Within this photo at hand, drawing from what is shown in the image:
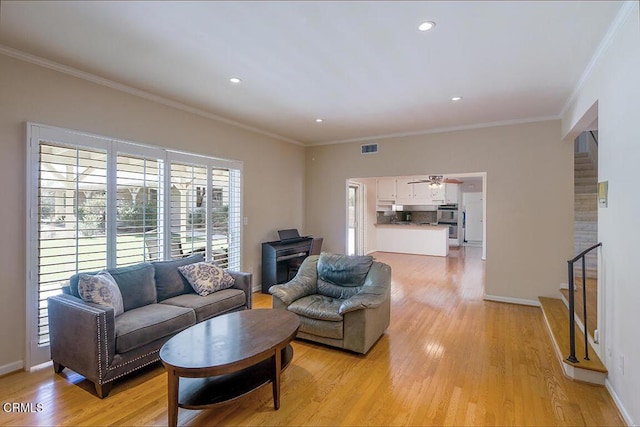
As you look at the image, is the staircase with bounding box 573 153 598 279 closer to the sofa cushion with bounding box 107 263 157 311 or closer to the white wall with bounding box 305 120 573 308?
the white wall with bounding box 305 120 573 308

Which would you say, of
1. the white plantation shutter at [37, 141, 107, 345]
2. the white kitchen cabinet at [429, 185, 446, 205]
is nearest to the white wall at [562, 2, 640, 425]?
the white plantation shutter at [37, 141, 107, 345]

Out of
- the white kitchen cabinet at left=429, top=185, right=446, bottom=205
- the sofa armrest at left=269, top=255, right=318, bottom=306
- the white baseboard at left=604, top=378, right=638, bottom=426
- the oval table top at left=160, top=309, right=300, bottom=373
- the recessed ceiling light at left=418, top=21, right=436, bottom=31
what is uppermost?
the recessed ceiling light at left=418, top=21, right=436, bottom=31

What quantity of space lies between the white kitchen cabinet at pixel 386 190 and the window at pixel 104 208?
20.6 ft

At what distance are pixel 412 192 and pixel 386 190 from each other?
80 centimetres

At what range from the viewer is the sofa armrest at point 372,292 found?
3.00m

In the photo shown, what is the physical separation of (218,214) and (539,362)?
13.8ft

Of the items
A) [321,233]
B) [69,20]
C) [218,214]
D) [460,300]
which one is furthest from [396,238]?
[69,20]

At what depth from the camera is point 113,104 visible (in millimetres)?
3383

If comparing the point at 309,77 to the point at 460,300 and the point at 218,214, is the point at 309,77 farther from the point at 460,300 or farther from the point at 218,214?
the point at 460,300

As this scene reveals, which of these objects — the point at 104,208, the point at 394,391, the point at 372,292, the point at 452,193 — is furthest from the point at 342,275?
the point at 452,193

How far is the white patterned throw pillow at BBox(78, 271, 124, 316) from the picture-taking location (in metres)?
2.65

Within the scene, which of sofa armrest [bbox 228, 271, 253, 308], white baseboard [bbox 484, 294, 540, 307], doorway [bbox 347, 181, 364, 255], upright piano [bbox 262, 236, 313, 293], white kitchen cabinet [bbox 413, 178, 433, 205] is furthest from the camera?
white kitchen cabinet [bbox 413, 178, 433, 205]

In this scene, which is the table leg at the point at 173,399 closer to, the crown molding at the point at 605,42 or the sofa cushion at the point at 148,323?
the sofa cushion at the point at 148,323

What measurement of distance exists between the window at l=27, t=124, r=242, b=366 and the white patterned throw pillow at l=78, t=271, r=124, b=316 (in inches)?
17.3
